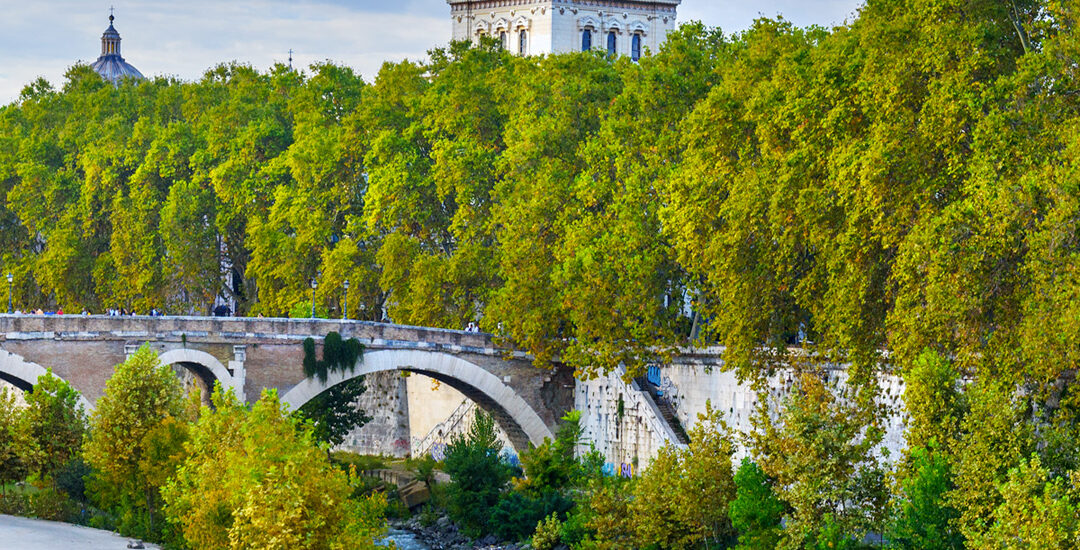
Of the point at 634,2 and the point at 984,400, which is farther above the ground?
the point at 634,2

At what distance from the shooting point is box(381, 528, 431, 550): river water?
48.1 m

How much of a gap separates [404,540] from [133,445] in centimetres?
873

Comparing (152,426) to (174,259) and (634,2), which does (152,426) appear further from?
(634,2)

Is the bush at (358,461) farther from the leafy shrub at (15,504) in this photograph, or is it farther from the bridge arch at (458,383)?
the leafy shrub at (15,504)

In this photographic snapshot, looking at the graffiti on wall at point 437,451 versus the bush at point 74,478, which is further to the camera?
the graffiti on wall at point 437,451

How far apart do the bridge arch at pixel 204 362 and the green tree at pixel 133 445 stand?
7712mm

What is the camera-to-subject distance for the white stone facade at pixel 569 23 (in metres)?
96.4

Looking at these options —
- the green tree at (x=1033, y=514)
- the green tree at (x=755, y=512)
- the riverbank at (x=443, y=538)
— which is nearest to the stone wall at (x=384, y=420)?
the riverbank at (x=443, y=538)

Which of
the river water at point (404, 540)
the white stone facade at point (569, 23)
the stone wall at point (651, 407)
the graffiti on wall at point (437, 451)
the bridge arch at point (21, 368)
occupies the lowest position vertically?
the river water at point (404, 540)

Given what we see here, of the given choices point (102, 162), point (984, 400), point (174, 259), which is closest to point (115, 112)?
point (102, 162)

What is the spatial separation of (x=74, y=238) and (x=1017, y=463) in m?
40.0

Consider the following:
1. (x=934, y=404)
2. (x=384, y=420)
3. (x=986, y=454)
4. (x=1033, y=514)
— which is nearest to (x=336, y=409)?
(x=384, y=420)

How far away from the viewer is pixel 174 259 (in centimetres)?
6438

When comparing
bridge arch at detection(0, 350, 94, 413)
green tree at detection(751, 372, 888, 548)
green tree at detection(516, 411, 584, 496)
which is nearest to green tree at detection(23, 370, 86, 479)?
bridge arch at detection(0, 350, 94, 413)
